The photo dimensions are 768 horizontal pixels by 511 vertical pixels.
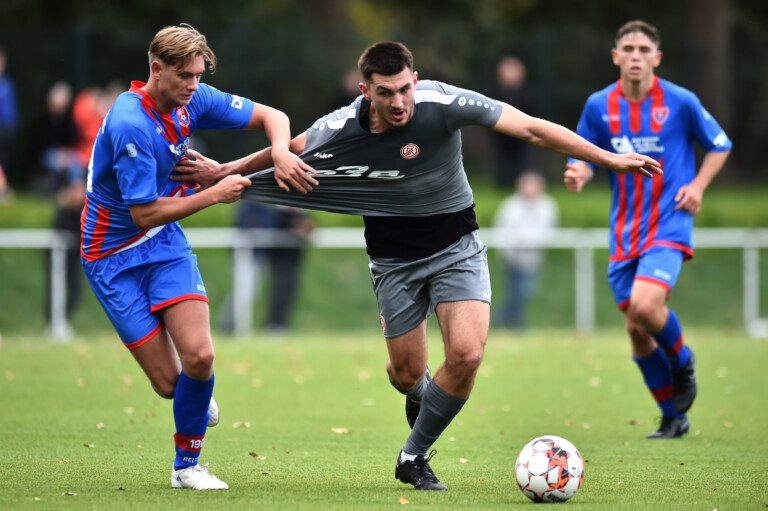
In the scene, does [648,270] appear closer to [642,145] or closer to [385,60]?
[642,145]

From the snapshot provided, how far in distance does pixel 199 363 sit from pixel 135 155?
1174 millimetres

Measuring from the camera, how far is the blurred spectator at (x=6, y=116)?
762 inches

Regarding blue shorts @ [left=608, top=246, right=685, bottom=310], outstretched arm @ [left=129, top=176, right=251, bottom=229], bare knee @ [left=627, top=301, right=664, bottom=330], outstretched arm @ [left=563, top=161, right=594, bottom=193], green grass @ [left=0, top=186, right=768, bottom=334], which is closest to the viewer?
outstretched arm @ [left=129, top=176, right=251, bottom=229]

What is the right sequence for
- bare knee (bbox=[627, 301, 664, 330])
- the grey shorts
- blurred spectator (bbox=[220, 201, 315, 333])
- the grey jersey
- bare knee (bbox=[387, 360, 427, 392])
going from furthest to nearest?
blurred spectator (bbox=[220, 201, 315, 333]) → bare knee (bbox=[627, 301, 664, 330]) → bare knee (bbox=[387, 360, 427, 392]) → the grey shorts → the grey jersey

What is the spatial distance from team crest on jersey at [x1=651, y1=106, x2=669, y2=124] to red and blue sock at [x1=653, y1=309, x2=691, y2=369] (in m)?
1.41

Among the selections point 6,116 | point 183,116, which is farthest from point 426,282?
point 6,116

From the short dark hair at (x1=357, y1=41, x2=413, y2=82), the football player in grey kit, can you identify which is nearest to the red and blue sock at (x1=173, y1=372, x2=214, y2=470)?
the football player in grey kit

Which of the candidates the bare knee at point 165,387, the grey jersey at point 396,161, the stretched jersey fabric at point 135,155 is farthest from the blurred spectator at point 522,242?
the bare knee at point 165,387

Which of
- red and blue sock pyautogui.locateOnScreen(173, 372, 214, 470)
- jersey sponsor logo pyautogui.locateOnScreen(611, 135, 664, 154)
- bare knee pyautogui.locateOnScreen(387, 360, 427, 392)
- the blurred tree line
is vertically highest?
the blurred tree line

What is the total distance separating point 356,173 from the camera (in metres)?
7.36

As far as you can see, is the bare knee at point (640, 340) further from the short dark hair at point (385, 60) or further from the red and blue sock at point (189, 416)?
the red and blue sock at point (189, 416)

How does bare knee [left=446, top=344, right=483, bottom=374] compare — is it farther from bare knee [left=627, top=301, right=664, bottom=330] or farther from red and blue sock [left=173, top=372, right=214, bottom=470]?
bare knee [left=627, top=301, right=664, bottom=330]

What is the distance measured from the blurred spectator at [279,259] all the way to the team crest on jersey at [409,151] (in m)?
9.77

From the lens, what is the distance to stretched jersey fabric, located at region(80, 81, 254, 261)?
6.88 meters
